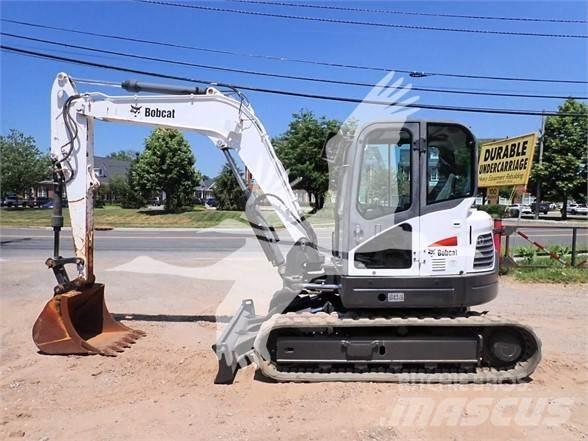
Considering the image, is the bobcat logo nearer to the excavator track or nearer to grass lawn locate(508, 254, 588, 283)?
the excavator track

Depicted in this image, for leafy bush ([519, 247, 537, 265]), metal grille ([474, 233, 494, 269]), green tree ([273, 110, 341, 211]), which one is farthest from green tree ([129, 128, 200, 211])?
metal grille ([474, 233, 494, 269])

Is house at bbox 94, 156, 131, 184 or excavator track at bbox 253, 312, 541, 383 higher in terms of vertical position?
house at bbox 94, 156, 131, 184

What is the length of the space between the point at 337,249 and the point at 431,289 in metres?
1.10

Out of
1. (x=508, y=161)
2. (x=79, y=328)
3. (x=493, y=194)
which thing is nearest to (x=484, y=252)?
(x=79, y=328)

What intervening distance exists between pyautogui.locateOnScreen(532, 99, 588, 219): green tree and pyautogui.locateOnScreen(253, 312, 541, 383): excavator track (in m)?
42.2

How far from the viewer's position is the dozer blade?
5777 millimetres

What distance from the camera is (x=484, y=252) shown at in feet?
17.0

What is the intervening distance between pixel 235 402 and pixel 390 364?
168 centimetres

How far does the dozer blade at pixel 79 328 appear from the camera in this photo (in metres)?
5.78

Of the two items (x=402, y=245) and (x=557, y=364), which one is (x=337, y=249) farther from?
(x=557, y=364)

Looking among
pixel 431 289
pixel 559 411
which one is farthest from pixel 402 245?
pixel 559 411

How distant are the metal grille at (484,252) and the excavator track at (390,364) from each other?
0.57 m

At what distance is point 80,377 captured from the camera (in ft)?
16.8

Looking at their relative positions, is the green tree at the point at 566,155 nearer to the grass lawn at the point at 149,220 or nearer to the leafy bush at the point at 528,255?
the grass lawn at the point at 149,220
